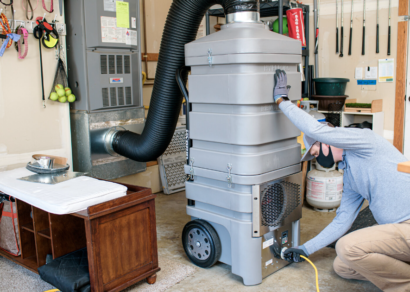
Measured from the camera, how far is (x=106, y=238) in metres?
2.03

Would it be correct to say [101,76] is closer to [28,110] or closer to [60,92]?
[60,92]

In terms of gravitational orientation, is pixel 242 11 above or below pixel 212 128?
above

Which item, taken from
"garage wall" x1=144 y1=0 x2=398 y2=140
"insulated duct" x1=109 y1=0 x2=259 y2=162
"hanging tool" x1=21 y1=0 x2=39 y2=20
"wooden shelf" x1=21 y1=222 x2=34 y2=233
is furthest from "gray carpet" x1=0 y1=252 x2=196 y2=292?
"garage wall" x1=144 y1=0 x2=398 y2=140

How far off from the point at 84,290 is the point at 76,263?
21 cm

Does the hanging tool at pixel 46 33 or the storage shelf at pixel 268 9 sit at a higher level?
the storage shelf at pixel 268 9

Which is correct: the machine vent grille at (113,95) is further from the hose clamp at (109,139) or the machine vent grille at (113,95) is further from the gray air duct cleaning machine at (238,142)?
the gray air duct cleaning machine at (238,142)

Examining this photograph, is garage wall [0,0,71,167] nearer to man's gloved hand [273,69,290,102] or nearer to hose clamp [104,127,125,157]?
hose clamp [104,127,125,157]

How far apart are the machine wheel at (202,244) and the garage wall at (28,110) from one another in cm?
121

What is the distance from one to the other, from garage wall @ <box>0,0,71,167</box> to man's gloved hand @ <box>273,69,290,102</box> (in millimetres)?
1633

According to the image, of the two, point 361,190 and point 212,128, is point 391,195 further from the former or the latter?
point 212,128

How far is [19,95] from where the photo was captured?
2754 mm

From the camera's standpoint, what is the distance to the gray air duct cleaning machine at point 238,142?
7.06 feet

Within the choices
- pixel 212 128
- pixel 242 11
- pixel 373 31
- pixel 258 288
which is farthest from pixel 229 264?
pixel 373 31

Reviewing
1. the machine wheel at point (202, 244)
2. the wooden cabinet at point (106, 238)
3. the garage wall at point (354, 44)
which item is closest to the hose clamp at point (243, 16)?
the wooden cabinet at point (106, 238)
